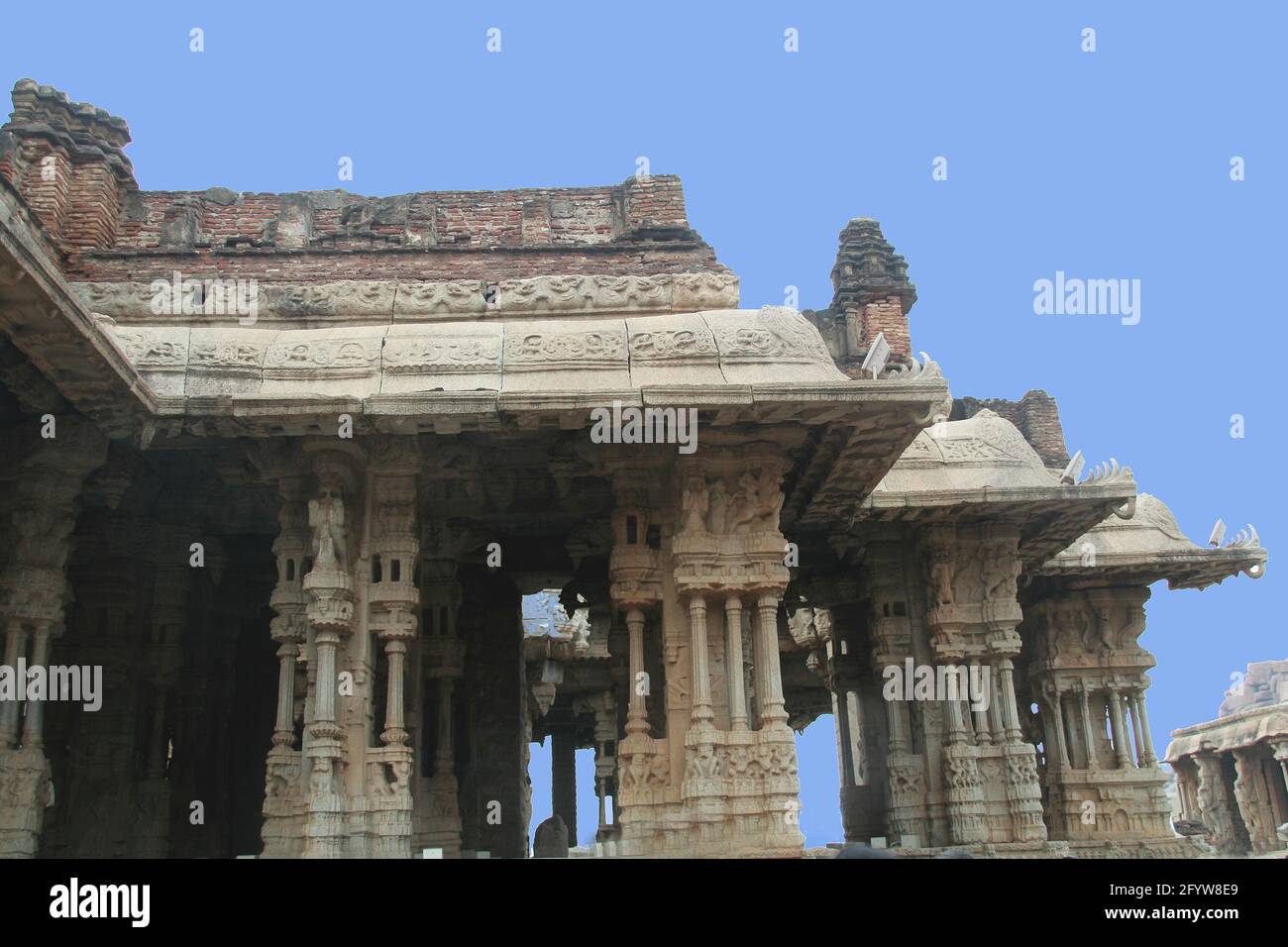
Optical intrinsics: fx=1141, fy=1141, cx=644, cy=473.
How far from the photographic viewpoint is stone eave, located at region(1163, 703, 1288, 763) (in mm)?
24192

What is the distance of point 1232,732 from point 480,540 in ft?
65.2

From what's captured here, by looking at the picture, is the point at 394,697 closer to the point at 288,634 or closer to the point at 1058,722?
the point at 288,634

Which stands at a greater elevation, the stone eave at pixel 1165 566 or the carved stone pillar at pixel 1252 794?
the stone eave at pixel 1165 566

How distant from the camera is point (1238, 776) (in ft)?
86.0

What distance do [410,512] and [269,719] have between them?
22.5 feet

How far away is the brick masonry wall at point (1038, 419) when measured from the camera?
1870 cm

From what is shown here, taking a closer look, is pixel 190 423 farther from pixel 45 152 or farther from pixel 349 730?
pixel 45 152

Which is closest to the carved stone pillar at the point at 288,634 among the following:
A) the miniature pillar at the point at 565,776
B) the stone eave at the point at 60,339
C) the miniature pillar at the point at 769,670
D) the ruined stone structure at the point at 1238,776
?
the stone eave at the point at 60,339

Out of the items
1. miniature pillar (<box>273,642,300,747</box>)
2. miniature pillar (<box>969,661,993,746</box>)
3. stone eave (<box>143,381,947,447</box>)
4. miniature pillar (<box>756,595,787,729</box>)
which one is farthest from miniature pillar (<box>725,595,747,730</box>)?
miniature pillar (<box>969,661,993,746</box>)

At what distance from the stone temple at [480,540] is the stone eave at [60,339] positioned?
40 mm

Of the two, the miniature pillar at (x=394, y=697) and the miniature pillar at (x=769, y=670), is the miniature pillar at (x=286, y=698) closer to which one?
the miniature pillar at (x=394, y=697)

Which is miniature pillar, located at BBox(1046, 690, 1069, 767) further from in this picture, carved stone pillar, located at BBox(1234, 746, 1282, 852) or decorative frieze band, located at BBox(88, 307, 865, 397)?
carved stone pillar, located at BBox(1234, 746, 1282, 852)

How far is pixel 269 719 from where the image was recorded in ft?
53.6
